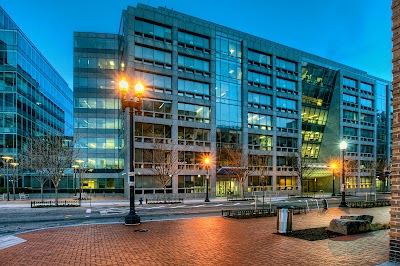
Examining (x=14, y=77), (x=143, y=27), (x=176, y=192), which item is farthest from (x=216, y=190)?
(x=14, y=77)

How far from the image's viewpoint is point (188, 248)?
9.72 m

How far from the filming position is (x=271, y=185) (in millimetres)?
48500

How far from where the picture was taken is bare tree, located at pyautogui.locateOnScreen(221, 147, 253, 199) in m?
39.1

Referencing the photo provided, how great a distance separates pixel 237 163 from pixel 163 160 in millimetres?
10698

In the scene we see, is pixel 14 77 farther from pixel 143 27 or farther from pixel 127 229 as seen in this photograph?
pixel 127 229

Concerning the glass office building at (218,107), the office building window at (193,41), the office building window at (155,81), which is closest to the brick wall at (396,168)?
the glass office building at (218,107)

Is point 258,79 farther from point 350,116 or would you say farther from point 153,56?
point 350,116

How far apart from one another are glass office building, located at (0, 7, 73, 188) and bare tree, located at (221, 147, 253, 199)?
85.4 ft

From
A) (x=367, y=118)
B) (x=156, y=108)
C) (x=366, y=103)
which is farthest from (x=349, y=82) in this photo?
(x=156, y=108)

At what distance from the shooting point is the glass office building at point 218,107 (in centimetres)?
3962

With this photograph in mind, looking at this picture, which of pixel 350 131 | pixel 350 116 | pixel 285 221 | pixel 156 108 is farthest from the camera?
pixel 350 116

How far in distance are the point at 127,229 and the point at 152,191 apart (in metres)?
24.8

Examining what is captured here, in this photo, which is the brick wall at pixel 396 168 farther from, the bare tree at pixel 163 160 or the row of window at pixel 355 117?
the row of window at pixel 355 117

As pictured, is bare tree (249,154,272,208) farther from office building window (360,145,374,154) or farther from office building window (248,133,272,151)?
office building window (360,145,374,154)
